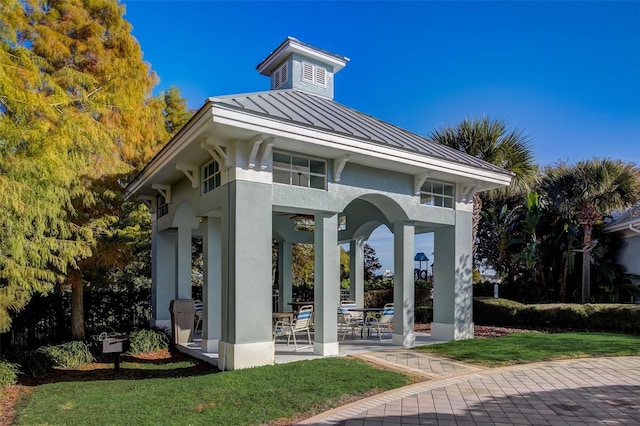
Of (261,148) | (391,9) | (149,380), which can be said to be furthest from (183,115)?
(149,380)

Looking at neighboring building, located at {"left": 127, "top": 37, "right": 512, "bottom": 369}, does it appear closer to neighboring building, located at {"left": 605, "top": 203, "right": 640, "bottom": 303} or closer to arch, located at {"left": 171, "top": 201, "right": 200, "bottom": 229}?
arch, located at {"left": 171, "top": 201, "right": 200, "bottom": 229}

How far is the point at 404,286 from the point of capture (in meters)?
10.5

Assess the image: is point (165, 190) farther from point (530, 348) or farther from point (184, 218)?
point (530, 348)

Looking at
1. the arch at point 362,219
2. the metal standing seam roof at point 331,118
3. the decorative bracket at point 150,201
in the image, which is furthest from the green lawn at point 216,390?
the arch at point 362,219

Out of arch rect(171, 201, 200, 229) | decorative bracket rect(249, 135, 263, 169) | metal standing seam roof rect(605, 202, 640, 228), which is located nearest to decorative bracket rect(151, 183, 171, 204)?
A: arch rect(171, 201, 200, 229)

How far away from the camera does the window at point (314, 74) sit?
1212 centimetres

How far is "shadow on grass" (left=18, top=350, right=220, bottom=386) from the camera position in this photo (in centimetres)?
834

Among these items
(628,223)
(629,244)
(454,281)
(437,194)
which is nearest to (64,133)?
(437,194)

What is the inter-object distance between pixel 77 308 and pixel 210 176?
16.9 feet

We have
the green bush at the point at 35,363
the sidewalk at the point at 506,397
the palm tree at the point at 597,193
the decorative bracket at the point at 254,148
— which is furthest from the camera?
the palm tree at the point at 597,193

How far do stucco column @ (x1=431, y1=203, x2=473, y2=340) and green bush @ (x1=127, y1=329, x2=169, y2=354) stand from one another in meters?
6.83

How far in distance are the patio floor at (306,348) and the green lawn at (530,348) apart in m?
0.97

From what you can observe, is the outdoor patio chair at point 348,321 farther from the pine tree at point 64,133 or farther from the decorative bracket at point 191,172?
the pine tree at point 64,133

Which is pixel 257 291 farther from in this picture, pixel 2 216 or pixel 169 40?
pixel 169 40
